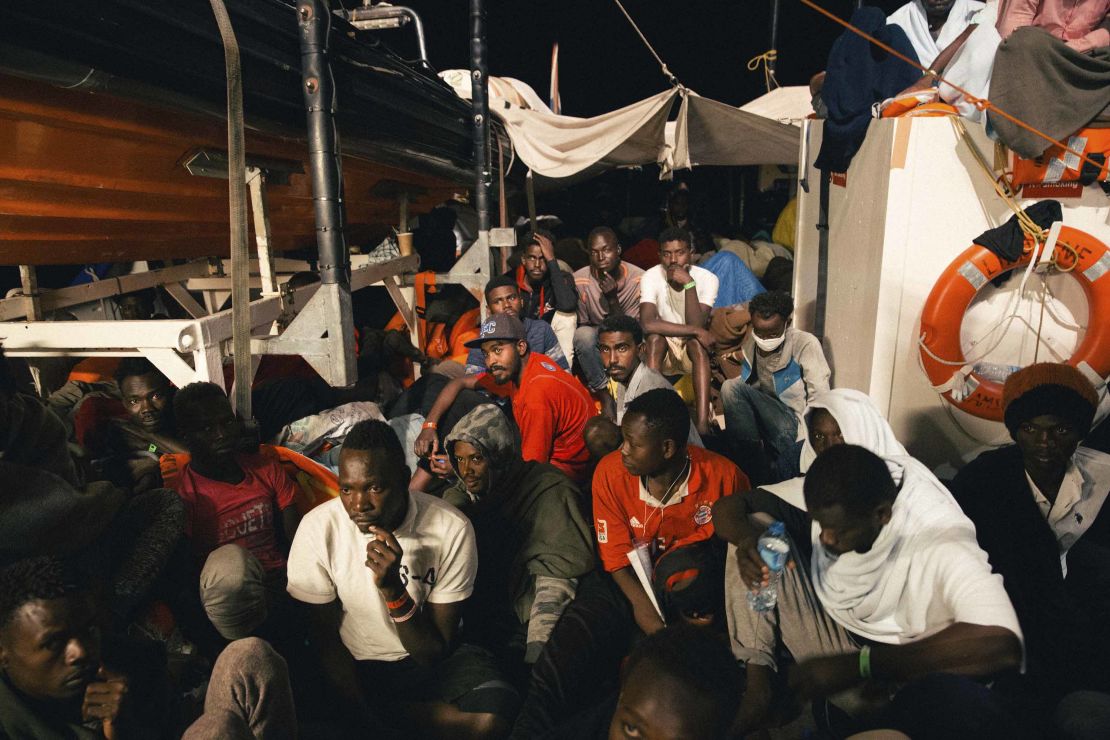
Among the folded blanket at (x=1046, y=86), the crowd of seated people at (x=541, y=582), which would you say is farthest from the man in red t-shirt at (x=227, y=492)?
the folded blanket at (x=1046, y=86)

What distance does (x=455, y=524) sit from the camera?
218 centimetres

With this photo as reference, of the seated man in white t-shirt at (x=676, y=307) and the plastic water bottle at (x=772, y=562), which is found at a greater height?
the seated man in white t-shirt at (x=676, y=307)

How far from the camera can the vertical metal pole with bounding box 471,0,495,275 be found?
15.9 ft

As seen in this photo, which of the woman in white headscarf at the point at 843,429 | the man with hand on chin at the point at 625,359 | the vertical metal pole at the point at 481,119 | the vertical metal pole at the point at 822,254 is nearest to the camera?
the woman in white headscarf at the point at 843,429

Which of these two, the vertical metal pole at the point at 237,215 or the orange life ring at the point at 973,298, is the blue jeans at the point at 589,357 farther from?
the vertical metal pole at the point at 237,215

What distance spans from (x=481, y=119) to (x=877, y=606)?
4.16 m

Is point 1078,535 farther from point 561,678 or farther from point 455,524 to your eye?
point 455,524

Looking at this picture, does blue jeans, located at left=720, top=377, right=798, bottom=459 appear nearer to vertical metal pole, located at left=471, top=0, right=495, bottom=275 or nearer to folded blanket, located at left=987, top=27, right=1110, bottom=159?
folded blanket, located at left=987, top=27, right=1110, bottom=159

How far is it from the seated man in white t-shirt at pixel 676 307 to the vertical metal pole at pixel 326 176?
227 cm

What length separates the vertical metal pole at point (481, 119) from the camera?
4.84 meters

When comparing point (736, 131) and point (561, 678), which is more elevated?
point (736, 131)

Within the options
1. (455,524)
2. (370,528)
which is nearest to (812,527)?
(455,524)

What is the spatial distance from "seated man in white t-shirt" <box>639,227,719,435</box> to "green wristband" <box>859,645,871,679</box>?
2731 millimetres

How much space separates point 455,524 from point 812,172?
400 centimetres
